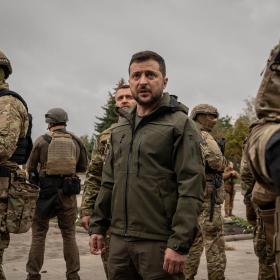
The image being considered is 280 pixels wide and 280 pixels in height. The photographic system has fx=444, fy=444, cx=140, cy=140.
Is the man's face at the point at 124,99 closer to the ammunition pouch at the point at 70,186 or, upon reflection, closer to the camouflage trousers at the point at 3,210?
the camouflage trousers at the point at 3,210

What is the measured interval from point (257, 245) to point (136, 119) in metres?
1.72

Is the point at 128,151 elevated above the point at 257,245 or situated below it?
above

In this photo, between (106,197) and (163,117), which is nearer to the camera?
(163,117)

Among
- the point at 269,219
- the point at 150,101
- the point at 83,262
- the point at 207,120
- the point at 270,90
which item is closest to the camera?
the point at 270,90

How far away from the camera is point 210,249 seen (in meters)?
5.46

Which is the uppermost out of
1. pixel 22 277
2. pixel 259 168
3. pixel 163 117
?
pixel 163 117

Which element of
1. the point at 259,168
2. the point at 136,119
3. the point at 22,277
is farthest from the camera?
the point at 22,277

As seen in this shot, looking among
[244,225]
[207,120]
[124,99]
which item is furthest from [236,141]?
[124,99]

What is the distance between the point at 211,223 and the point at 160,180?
291 centimetres

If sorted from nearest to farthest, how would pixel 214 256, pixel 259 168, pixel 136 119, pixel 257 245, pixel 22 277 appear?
pixel 259 168 < pixel 136 119 < pixel 257 245 < pixel 214 256 < pixel 22 277

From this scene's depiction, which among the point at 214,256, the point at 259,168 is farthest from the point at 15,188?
the point at 259,168

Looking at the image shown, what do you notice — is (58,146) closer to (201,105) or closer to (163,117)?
(201,105)

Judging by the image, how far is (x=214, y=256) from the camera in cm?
540

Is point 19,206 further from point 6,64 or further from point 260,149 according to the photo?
point 260,149
